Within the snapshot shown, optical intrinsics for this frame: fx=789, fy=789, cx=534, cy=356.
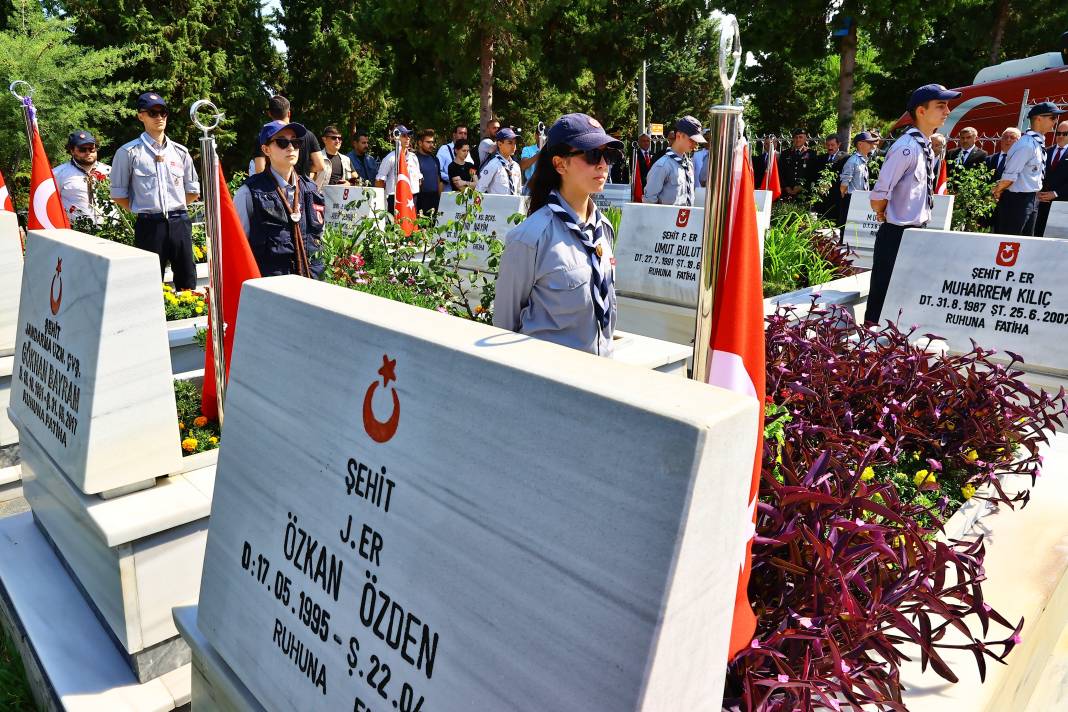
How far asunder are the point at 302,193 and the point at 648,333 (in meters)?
3.12

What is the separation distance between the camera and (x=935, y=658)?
1907 millimetres

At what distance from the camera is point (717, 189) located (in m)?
1.84

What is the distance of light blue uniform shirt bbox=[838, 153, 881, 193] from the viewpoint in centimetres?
1206

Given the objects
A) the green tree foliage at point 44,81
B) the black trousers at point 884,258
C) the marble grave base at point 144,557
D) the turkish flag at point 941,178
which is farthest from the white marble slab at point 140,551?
the green tree foliage at point 44,81

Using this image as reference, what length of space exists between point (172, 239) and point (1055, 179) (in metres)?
10.1

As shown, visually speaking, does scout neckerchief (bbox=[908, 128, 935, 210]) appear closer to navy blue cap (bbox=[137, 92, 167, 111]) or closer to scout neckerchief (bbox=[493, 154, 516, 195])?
navy blue cap (bbox=[137, 92, 167, 111])

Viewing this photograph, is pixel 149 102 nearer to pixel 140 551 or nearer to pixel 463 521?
pixel 140 551

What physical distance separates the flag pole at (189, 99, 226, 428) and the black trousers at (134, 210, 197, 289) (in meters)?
3.17

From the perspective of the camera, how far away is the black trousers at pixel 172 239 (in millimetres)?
6035

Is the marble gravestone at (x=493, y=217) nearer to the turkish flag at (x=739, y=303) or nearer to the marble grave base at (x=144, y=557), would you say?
the marble grave base at (x=144, y=557)

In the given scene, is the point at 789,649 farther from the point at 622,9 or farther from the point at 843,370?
the point at 622,9

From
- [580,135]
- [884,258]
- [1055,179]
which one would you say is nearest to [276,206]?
[580,135]

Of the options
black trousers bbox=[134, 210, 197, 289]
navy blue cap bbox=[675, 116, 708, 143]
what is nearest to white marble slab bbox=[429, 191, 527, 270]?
navy blue cap bbox=[675, 116, 708, 143]

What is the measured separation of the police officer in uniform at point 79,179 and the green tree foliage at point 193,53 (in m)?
14.1
